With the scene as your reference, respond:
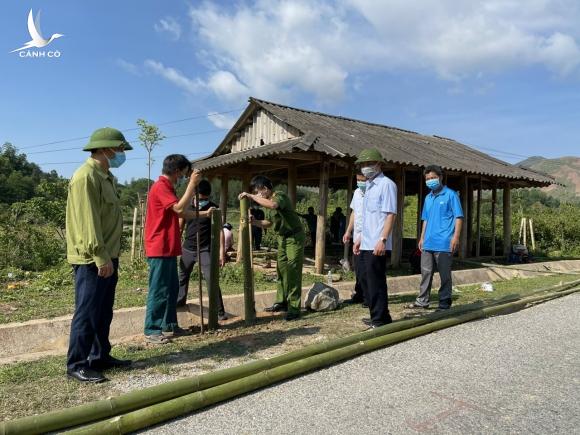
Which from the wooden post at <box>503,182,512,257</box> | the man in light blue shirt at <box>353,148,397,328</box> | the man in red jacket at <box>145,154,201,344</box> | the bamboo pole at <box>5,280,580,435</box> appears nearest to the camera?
the bamboo pole at <box>5,280,580,435</box>

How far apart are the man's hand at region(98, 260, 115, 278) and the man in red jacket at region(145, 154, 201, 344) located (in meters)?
0.99

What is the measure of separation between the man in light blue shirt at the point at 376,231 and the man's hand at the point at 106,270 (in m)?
2.57

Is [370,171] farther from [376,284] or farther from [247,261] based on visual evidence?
[247,261]

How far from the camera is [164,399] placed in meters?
3.01

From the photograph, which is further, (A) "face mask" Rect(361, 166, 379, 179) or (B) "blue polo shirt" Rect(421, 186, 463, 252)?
(B) "blue polo shirt" Rect(421, 186, 463, 252)

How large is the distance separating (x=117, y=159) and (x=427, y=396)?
297cm

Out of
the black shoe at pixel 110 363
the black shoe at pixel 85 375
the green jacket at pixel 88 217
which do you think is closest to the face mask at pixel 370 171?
the green jacket at pixel 88 217

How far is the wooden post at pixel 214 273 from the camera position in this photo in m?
5.08

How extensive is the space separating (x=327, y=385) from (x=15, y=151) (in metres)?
52.6

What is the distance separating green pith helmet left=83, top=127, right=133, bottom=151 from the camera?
11.7 ft

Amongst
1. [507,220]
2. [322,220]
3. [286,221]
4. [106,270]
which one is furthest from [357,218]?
[507,220]

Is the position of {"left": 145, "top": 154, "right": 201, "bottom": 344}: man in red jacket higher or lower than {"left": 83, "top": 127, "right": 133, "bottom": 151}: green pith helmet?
lower

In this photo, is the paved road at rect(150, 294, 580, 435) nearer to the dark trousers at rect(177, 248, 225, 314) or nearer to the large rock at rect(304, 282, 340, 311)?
the large rock at rect(304, 282, 340, 311)

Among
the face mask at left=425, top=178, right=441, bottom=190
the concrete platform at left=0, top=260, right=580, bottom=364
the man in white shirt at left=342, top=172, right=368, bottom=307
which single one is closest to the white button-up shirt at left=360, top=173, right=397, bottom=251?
the man in white shirt at left=342, top=172, right=368, bottom=307
